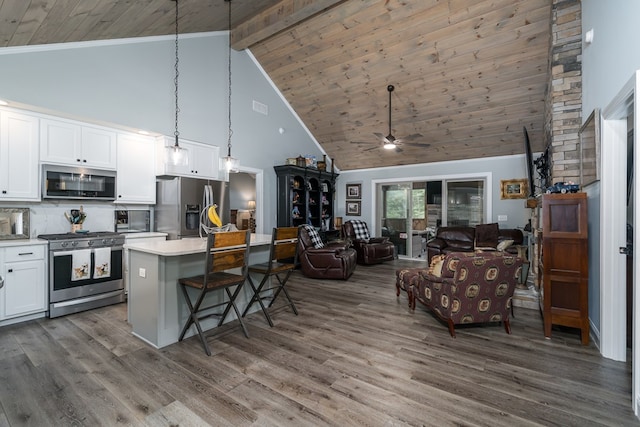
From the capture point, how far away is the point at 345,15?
4.56 metres

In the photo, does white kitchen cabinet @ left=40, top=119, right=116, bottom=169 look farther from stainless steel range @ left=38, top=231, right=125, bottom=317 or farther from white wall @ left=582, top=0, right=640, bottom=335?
white wall @ left=582, top=0, right=640, bottom=335

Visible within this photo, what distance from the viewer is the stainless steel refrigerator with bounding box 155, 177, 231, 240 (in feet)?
14.8

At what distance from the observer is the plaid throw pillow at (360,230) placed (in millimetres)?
7258

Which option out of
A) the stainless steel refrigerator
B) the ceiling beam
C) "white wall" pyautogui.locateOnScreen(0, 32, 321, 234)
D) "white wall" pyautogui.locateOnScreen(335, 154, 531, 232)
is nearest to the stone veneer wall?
the ceiling beam

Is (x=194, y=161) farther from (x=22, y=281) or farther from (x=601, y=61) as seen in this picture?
(x=601, y=61)

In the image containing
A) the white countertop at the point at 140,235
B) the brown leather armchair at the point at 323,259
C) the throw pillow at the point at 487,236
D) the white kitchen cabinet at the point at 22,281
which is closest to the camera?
the white kitchen cabinet at the point at 22,281

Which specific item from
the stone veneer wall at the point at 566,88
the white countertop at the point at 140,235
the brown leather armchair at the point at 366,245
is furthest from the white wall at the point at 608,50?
the white countertop at the point at 140,235

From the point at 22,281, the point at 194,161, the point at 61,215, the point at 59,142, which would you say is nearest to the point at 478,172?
the point at 194,161

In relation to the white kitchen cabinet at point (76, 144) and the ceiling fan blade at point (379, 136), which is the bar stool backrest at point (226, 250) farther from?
the ceiling fan blade at point (379, 136)

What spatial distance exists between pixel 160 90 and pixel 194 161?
1.15m

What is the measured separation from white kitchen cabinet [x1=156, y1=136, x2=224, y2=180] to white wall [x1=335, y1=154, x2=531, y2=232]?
13.4 feet

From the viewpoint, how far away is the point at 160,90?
455 cm

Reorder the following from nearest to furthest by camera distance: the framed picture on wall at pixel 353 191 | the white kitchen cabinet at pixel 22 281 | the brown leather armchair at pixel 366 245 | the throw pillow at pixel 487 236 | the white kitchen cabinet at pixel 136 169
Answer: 1. the white kitchen cabinet at pixel 22 281
2. the white kitchen cabinet at pixel 136 169
3. the throw pillow at pixel 487 236
4. the brown leather armchair at pixel 366 245
5. the framed picture on wall at pixel 353 191

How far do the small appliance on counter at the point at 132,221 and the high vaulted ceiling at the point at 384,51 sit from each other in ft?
7.49
